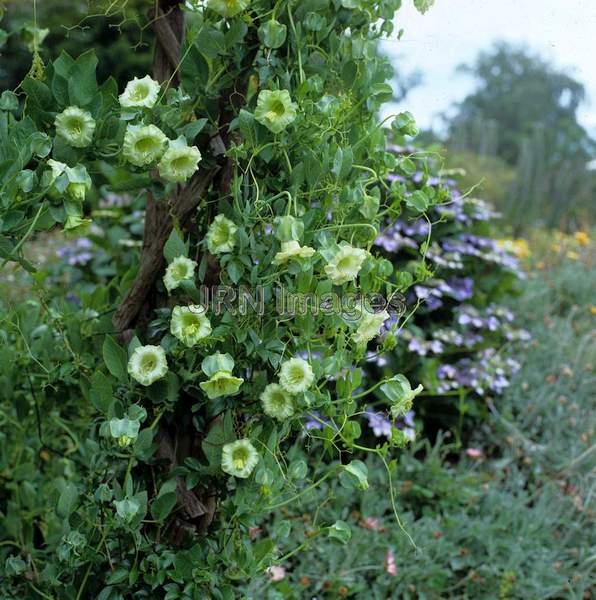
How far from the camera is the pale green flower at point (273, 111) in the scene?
102 cm

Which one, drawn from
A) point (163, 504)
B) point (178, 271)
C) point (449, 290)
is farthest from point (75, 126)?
point (449, 290)

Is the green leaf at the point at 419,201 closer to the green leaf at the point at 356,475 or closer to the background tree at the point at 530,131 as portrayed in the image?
the green leaf at the point at 356,475

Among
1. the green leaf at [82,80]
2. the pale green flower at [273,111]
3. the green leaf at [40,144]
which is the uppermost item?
the pale green flower at [273,111]

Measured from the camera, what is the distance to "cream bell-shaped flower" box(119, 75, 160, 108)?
104cm

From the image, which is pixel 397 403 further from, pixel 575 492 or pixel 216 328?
pixel 575 492

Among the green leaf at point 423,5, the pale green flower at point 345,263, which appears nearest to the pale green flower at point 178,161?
the pale green flower at point 345,263

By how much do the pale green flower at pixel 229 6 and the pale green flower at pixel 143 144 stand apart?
0.19m

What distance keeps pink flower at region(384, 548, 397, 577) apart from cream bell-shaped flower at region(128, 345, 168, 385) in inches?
39.9

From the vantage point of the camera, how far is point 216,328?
42.4 inches

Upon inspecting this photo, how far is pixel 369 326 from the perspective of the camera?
43.4 inches

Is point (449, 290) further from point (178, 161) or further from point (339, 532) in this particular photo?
point (178, 161)

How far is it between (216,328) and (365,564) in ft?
3.61

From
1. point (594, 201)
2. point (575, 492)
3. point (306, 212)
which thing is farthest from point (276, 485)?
point (594, 201)

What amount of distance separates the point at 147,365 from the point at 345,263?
35 cm
